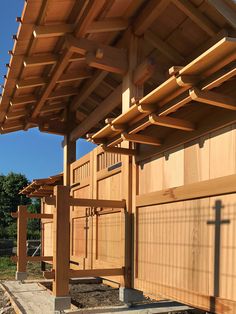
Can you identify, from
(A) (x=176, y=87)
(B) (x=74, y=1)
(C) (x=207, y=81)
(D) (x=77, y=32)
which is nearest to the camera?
(C) (x=207, y=81)

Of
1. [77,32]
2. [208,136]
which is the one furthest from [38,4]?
[208,136]

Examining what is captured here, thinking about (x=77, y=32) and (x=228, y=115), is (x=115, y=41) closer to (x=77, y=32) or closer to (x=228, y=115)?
(x=77, y=32)

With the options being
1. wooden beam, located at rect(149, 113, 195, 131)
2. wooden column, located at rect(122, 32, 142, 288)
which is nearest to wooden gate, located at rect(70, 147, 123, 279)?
wooden column, located at rect(122, 32, 142, 288)

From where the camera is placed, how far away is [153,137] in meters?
5.25

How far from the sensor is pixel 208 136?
4.32m

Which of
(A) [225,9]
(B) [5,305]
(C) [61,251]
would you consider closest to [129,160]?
(C) [61,251]

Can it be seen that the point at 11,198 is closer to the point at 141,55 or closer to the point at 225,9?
the point at 141,55

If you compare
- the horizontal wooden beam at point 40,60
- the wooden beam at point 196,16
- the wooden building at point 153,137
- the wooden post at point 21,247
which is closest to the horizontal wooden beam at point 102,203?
the wooden building at point 153,137

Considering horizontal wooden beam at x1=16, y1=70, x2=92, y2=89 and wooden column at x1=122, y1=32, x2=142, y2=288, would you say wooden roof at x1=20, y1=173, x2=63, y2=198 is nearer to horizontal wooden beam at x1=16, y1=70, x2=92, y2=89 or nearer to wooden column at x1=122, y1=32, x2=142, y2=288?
horizontal wooden beam at x1=16, y1=70, x2=92, y2=89

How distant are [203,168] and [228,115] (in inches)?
26.0

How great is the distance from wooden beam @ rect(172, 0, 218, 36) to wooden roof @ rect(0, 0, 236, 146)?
12 mm

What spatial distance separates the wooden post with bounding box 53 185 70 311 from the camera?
5.32 metres

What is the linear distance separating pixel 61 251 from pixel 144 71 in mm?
2607

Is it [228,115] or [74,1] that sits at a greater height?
[74,1]
